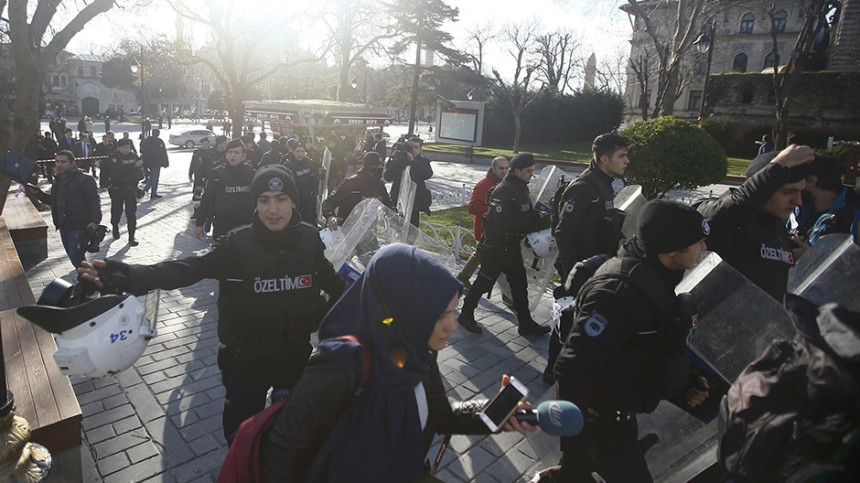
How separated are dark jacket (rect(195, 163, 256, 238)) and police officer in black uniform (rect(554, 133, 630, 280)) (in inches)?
151

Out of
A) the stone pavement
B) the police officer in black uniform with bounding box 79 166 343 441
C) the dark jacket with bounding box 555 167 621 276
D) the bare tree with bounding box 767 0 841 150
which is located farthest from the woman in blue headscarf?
the bare tree with bounding box 767 0 841 150

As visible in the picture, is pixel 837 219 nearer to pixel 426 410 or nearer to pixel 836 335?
pixel 836 335

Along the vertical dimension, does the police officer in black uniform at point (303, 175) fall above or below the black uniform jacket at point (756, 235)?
below

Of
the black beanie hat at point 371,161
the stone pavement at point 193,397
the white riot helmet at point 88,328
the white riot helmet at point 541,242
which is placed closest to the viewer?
the white riot helmet at point 88,328

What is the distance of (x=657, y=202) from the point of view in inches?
103

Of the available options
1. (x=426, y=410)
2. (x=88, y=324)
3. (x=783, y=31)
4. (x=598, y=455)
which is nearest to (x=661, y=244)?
(x=598, y=455)

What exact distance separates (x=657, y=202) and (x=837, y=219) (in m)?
3.15

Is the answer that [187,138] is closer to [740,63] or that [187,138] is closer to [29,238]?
[29,238]

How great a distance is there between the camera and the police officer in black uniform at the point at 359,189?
6918mm

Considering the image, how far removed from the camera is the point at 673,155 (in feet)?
32.9

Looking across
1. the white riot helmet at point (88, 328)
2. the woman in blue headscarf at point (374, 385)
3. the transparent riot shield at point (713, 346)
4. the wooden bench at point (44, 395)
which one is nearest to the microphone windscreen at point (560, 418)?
the woman in blue headscarf at point (374, 385)

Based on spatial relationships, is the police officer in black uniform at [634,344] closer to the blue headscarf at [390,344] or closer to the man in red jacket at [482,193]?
the blue headscarf at [390,344]

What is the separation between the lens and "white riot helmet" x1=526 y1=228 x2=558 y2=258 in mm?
5781

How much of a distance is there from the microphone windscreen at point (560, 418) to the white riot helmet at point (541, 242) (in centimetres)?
396
